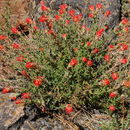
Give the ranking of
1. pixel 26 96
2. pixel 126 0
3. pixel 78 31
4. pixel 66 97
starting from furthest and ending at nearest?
1. pixel 126 0
2. pixel 78 31
3. pixel 66 97
4. pixel 26 96

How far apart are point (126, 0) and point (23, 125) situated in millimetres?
3701

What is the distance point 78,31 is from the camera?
3766 millimetres

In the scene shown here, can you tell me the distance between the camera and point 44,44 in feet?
12.4

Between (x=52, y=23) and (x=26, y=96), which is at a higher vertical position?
(x=52, y=23)

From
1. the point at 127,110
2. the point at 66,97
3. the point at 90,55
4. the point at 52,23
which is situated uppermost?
the point at 52,23

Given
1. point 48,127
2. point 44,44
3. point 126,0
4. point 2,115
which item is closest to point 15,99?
point 2,115

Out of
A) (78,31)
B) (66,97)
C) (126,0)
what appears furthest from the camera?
(126,0)

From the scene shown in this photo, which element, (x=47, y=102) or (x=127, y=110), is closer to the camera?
(x=47, y=102)

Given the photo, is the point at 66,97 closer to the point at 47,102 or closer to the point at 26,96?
the point at 47,102

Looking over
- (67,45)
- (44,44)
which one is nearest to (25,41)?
(44,44)

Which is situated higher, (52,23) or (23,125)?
(52,23)

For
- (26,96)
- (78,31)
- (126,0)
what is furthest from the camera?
(126,0)

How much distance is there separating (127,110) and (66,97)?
0.73 m

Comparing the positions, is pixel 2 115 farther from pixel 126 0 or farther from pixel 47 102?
pixel 126 0
